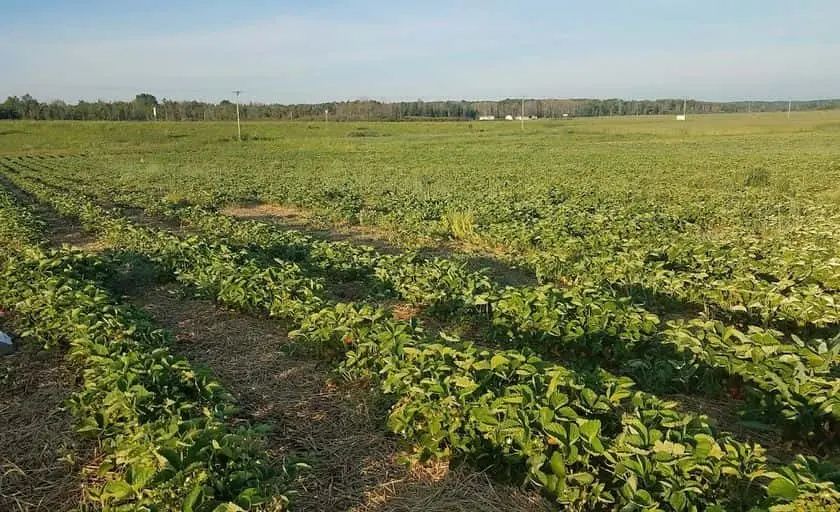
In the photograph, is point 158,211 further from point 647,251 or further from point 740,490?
point 740,490

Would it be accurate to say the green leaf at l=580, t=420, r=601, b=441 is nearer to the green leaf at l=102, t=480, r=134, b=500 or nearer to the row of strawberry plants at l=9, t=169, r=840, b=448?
→ the row of strawberry plants at l=9, t=169, r=840, b=448

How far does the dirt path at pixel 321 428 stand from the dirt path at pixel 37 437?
45.2 inches

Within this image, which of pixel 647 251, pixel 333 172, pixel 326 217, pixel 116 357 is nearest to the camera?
pixel 116 357

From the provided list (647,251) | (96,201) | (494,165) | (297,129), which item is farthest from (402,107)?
(647,251)

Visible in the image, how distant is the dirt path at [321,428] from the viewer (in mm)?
3244

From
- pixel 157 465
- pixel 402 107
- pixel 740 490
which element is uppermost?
pixel 402 107

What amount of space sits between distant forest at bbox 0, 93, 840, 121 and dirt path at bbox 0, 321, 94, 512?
10837 centimetres

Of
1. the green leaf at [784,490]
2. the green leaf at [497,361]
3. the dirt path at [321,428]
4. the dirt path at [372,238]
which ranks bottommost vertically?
the dirt path at [321,428]

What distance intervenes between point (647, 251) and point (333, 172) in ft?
65.4

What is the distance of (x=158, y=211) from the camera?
14.4m

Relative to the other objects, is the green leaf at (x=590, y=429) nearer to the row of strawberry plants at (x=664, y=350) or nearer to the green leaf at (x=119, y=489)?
the row of strawberry plants at (x=664, y=350)

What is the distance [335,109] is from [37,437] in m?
149

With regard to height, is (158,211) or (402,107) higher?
(402,107)

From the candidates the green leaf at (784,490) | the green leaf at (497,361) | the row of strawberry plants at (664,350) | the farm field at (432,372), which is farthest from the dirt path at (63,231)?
the green leaf at (784,490)
